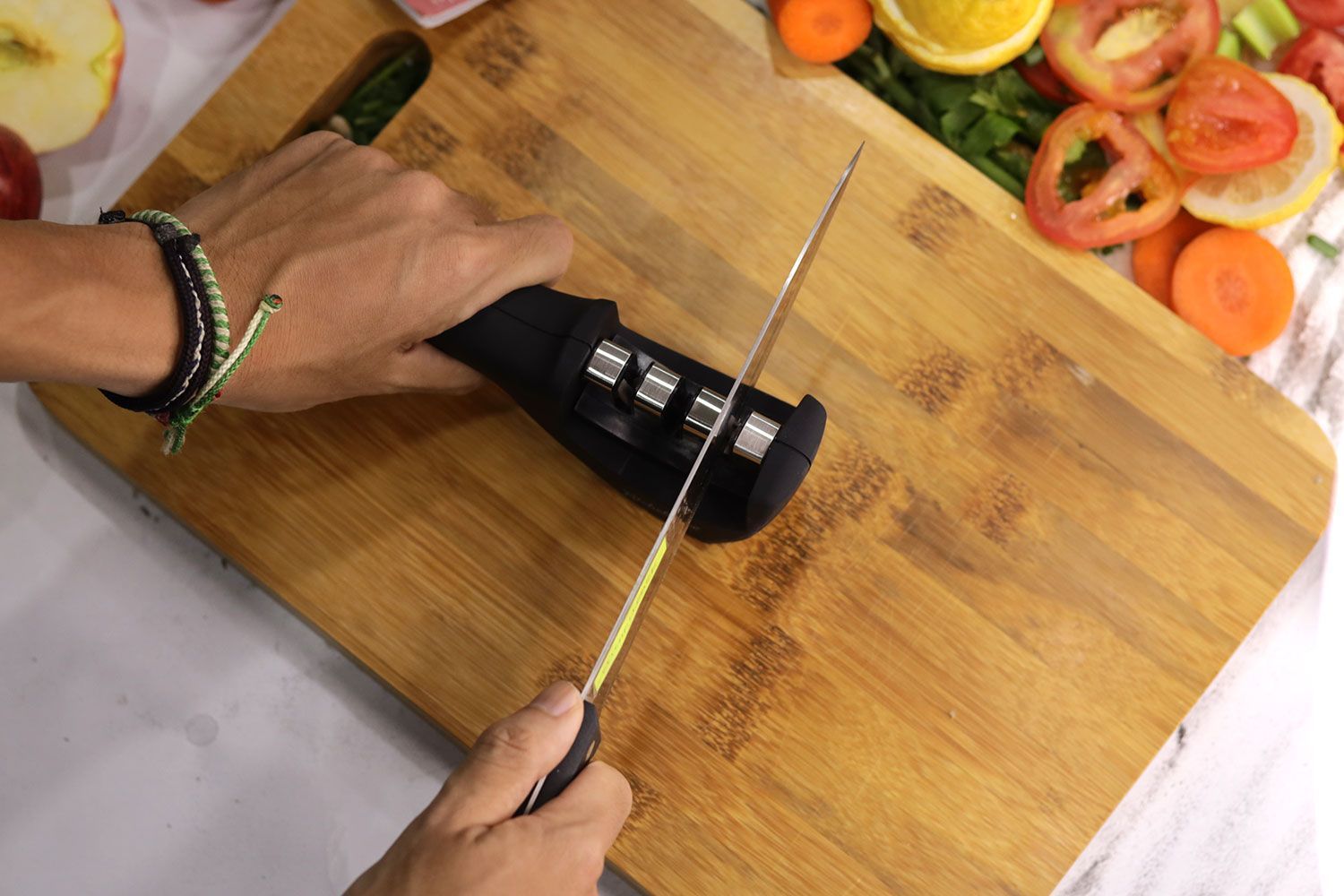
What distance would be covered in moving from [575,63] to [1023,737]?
95 centimetres

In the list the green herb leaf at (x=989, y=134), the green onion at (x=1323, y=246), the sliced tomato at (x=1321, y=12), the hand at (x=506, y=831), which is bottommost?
the hand at (x=506, y=831)

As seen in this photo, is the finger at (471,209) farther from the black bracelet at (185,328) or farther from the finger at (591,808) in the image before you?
the finger at (591,808)

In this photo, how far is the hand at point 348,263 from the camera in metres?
0.99

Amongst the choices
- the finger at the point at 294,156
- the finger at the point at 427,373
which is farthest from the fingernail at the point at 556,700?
the finger at the point at 294,156

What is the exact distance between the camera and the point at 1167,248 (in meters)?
1.31

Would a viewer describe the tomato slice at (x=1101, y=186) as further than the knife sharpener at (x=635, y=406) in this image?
Yes

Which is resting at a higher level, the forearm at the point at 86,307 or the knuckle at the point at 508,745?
the forearm at the point at 86,307

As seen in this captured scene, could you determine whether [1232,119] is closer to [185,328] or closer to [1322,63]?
[1322,63]

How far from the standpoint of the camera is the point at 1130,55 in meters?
1.24

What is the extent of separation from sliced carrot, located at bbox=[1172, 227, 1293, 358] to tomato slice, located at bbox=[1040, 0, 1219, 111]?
19 centimetres

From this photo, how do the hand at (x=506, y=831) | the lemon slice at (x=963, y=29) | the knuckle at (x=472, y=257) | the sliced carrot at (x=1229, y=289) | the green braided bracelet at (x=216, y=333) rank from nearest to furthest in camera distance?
the hand at (x=506, y=831)
the green braided bracelet at (x=216, y=333)
the knuckle at (x=472, y=257)
the lemon slice at (x=963, y=29)
the sliced carrot at (x=1229, y=289)

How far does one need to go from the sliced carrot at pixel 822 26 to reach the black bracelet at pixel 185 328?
72 cm

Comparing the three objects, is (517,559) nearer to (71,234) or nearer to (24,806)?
(71,234)

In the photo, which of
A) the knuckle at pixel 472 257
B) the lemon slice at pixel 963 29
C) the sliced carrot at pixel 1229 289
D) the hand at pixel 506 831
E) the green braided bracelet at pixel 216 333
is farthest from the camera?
the sliced carrot at pixel 1229 289
